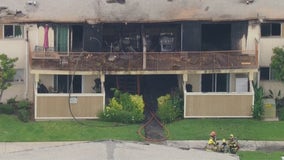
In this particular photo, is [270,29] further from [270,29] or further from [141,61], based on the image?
[141,61]

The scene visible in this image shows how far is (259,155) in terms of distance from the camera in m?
56.5

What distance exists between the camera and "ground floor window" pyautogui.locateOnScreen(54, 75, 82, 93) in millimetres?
64250

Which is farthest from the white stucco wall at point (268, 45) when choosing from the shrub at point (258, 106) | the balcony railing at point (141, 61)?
the shrub at point (258, 106)

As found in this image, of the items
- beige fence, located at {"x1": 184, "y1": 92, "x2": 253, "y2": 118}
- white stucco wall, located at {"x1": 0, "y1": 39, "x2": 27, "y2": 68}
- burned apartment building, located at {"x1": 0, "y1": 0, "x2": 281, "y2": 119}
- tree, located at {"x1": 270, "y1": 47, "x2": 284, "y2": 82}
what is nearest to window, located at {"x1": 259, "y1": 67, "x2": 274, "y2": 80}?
burned apartment building, located at {"x1": 0, "y1": 0, "x2": 281, "y2": 119}

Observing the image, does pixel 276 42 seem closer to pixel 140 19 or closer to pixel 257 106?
pixel 257 106

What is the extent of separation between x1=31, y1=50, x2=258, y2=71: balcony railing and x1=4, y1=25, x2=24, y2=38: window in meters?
2.11

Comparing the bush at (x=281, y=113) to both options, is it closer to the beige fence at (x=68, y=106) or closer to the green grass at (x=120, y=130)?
the green grass at (x=120, y=130)

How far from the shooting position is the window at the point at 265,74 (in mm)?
65375

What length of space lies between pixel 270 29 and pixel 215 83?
15.0 ft

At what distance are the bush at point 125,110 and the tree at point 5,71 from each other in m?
5.64

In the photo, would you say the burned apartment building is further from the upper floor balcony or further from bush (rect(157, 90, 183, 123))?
bush (rect(157, 90, 183, 123))

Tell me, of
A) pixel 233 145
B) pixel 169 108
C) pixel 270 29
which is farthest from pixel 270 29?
pixel 233 145

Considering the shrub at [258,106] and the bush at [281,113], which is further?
the bush at [281,113]

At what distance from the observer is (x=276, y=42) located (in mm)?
64812
